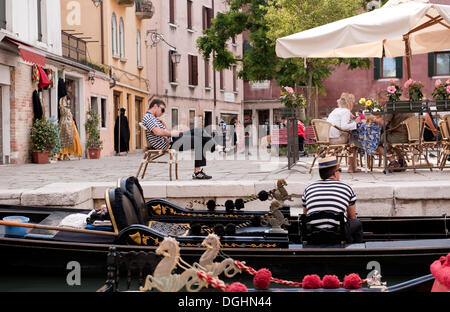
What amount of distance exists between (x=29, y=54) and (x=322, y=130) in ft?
27.2

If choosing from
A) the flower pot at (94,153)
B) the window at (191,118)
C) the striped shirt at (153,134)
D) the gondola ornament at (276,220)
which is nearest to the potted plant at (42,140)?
the flower pot at (94,153)

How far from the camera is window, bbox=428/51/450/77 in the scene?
29814 mm

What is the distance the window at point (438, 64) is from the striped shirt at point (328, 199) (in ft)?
86.9

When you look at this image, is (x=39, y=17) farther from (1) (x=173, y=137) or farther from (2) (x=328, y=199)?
(2) (x=328, y=199)

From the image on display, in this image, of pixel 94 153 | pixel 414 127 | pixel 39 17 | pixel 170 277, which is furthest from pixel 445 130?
pixel 94 153

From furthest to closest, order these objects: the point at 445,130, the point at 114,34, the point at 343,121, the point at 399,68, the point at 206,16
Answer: the point at 206,16, the point at 399,68, the point at 114,34, the point at 343,121, the point at 445,130

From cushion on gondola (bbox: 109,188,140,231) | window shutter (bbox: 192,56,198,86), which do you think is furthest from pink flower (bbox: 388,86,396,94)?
window shutter (bbox: 192,56,198,86)

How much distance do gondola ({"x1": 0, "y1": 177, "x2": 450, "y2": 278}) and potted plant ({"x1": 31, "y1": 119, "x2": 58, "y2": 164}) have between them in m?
10.7

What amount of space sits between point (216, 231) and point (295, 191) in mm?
2768

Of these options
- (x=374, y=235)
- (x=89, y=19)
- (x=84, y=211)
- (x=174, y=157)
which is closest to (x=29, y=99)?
(x=89, y=19)

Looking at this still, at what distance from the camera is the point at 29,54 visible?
1538 cm

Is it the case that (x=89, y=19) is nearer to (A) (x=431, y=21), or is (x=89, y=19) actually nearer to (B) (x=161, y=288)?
(A) (x=431, y=21)

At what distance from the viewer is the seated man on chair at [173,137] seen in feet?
30.9

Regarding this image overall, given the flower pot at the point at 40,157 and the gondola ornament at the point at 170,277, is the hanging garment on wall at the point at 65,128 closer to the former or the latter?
the flower pot at the point at 40,157
